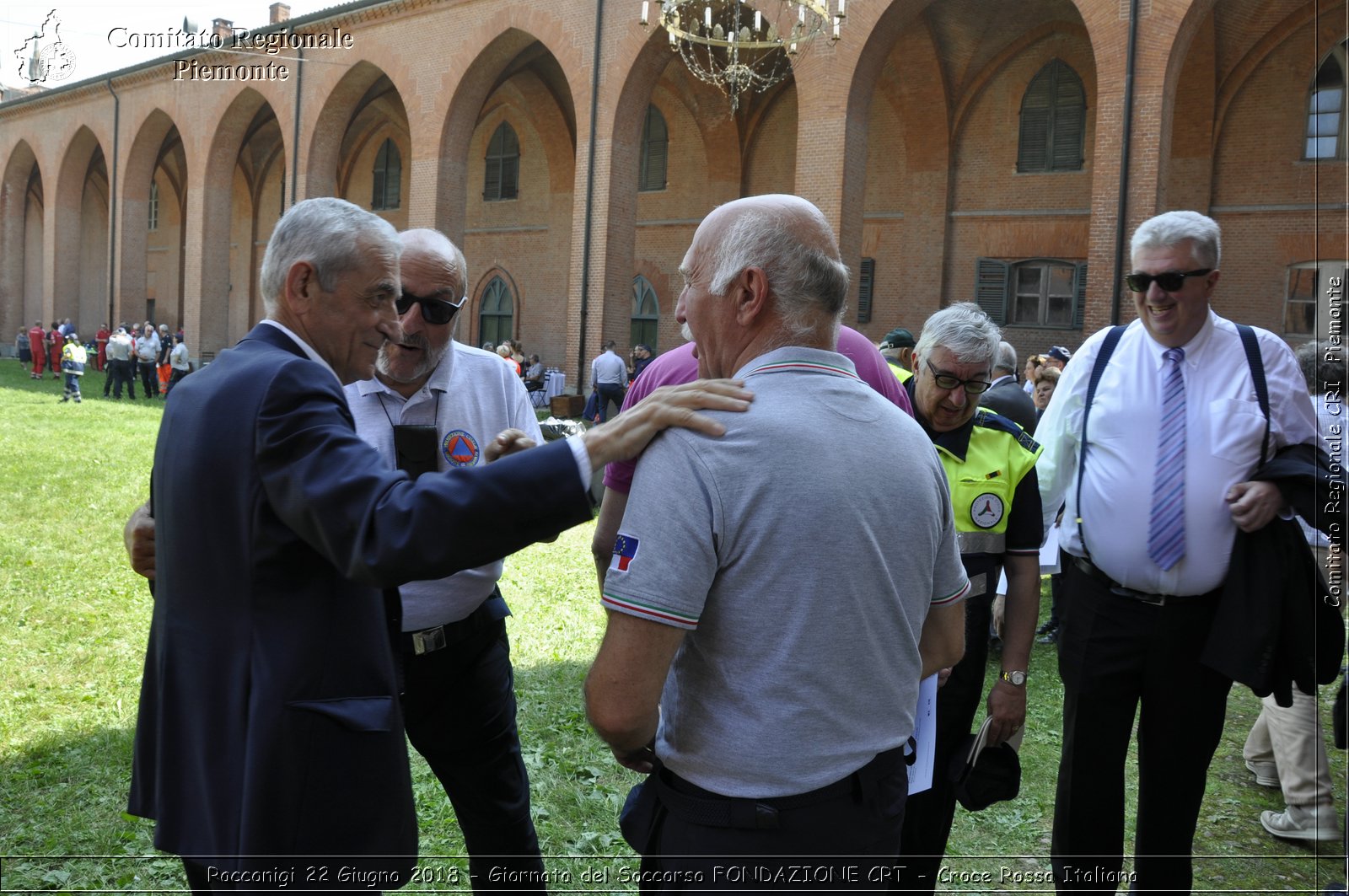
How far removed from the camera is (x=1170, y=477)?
9.45ft

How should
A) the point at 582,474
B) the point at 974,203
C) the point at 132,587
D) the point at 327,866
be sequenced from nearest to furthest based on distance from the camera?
the point at 582,474
the point at 327,866
the point at 132,587
the point at 974,203

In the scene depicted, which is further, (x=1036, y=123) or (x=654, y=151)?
(x=654, y=151)

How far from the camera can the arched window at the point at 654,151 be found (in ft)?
81.7

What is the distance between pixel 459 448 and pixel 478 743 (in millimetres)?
833

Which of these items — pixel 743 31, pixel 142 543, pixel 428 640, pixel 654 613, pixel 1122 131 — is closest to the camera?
pixel 654 613

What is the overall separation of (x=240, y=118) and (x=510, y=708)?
30133 mm

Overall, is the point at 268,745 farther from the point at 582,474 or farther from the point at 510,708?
the point at 510,708

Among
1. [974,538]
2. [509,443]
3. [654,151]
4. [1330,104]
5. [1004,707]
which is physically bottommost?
[1004,707]

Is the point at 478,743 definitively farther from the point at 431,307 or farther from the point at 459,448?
the point at 431,307

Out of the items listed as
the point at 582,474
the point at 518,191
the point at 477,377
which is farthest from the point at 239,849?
the point at 518,191

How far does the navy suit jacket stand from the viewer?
153 centimetres

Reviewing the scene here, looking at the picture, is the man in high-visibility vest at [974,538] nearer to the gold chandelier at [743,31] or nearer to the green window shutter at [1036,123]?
the gold chandelier at [743,31]

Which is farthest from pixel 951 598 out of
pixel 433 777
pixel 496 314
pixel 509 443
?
pixel 496 314

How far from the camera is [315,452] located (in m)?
1.58
